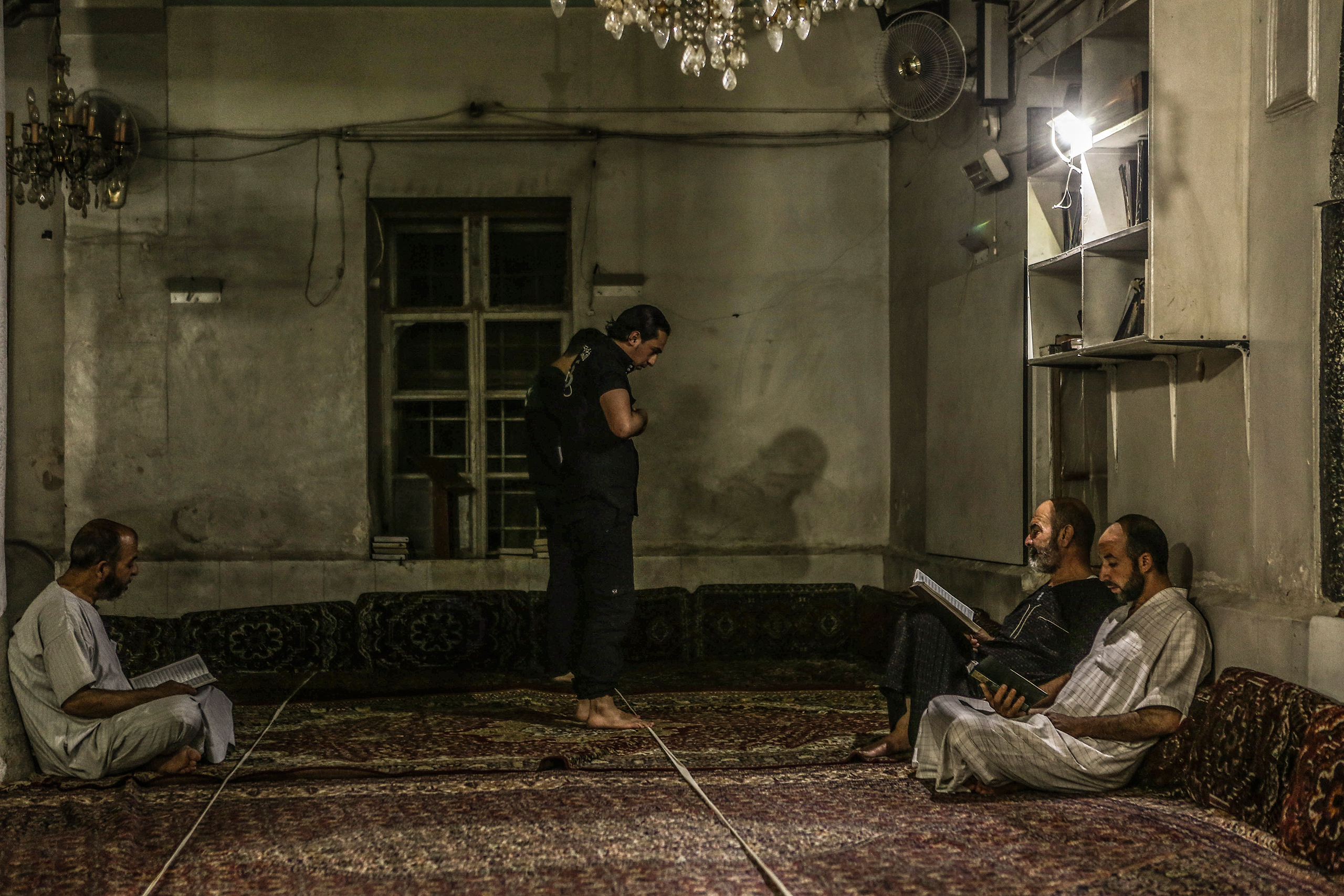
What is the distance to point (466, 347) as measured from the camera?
7438 millimetres

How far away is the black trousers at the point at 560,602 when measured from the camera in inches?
208

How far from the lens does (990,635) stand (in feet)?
13.3

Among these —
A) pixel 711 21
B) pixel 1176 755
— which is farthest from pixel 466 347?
pixel 1176 755

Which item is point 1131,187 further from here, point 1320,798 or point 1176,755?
point 1320,798

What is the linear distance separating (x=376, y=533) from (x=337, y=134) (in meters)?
2.36

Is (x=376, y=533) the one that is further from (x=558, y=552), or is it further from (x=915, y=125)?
→ (x=915, y=125)

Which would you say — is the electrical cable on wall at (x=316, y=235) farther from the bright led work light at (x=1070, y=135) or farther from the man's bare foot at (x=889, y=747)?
the man's bare foot at (x=889, y=747)

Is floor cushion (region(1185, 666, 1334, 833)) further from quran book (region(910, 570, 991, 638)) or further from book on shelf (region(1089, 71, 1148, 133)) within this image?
book on shelf (region(1089, 71, 1148, 133))

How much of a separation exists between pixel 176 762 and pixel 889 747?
2319mm

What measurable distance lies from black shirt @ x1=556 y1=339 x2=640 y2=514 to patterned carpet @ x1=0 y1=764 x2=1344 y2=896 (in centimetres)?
126

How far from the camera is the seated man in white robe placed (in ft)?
12.3

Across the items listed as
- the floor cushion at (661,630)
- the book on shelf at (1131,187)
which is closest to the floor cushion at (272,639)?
the floor cushion at (661,630)

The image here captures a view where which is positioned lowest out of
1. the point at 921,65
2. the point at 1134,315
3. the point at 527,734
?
the point at 527,734

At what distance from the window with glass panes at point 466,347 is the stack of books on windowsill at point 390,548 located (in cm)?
34
